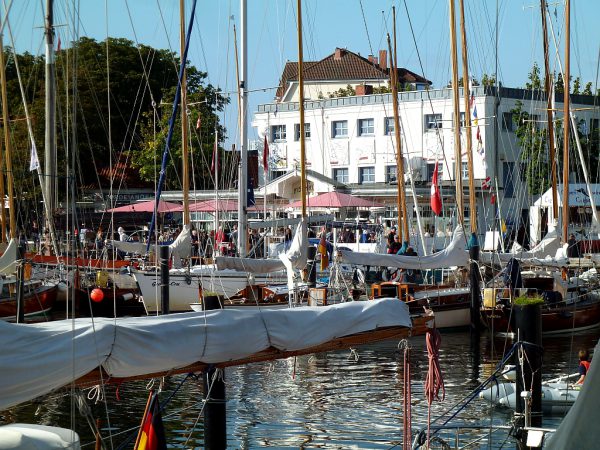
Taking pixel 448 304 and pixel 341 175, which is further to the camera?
pixel 341 175

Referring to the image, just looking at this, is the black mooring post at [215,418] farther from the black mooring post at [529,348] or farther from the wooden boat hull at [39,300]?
the wooden boat hull at [39,300]

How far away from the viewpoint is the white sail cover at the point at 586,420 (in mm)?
6773

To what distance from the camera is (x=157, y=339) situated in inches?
461

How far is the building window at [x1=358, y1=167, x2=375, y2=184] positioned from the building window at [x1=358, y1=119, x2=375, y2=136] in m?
2.17

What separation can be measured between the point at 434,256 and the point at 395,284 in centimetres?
177

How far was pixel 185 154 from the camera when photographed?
3400 cm

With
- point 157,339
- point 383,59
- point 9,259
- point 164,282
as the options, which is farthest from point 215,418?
point 383,59

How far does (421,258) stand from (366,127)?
3459 centimetres

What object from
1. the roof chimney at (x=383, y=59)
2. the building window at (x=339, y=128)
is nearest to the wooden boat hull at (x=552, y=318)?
the building window at (x=339, y=128)

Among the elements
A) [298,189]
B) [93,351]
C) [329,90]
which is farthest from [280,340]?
[329,90]

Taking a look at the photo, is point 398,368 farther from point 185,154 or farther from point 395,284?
point 185,154

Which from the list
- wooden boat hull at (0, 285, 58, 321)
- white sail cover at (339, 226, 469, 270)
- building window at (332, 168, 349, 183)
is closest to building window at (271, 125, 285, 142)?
building window at (332, 168, 349, 183)

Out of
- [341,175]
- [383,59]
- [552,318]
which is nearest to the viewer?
[552,318]

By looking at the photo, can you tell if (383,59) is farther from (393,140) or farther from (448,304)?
(448,304)
